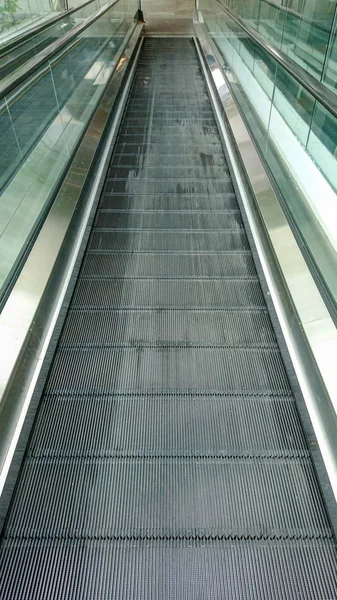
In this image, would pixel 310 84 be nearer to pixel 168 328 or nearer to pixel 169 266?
pixel 169 266

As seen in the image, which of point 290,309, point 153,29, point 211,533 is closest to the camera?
point 211,533

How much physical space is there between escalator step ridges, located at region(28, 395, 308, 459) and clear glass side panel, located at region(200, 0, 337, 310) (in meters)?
0.79

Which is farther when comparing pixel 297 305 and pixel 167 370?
pixel 297 305

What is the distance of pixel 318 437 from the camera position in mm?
1904

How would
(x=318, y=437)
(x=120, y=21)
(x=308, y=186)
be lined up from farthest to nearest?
(x=120, y=21) → (x=308, y=186) → (x=318, y=437)

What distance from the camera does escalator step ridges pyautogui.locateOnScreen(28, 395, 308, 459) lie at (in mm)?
1913

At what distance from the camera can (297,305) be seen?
242 cm

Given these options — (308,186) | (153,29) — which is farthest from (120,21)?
(308,186)

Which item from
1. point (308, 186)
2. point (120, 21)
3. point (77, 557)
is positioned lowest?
point (77, 557)

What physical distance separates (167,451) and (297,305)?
114 cm

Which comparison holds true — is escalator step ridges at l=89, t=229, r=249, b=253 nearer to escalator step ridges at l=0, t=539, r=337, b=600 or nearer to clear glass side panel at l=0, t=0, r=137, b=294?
clear glass side panel at l=0, t=0, r=137, b=294

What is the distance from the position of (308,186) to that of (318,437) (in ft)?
6.84

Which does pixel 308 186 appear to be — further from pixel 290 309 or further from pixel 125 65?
pixel 125 65

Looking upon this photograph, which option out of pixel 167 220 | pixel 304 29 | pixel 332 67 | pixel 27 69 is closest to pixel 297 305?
pixel 167 220
